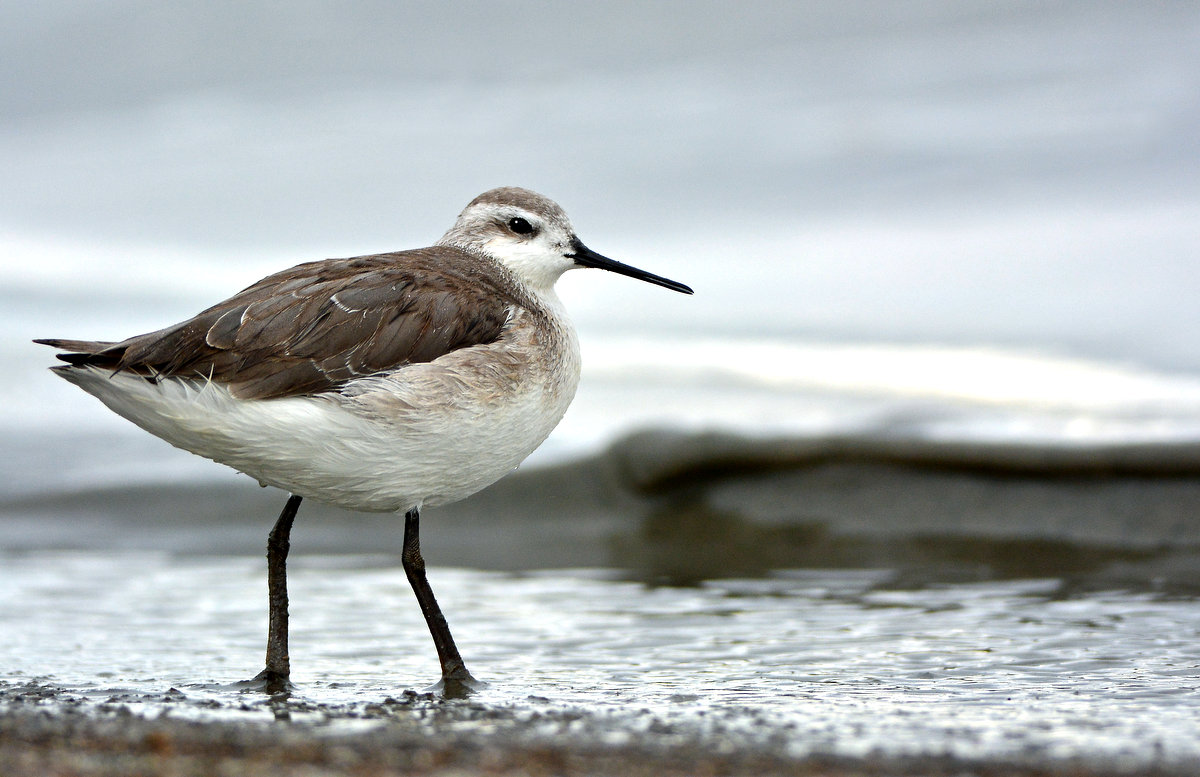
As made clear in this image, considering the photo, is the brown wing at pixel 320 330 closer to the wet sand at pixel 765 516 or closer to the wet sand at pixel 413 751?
the wet sand at pixel 413 751

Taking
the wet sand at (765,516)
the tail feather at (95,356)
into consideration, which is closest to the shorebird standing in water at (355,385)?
the tail feather at (95,356)

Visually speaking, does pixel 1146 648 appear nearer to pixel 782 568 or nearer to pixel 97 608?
pixel 782 568

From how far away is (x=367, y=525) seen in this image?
1116 cm

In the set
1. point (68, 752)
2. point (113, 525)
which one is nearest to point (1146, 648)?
point (68, 752)

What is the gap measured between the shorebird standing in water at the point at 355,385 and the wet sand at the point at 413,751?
1281mm

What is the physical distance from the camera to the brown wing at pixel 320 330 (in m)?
5.66

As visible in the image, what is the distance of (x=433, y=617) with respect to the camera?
20.8 feet

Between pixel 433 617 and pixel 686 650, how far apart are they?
138 centimetres

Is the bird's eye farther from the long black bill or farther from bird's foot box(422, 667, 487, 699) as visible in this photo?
bird's foot box(422, 667, 487, 699)

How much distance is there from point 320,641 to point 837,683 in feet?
9.42

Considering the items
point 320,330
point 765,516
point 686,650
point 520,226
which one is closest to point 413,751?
point 320,330

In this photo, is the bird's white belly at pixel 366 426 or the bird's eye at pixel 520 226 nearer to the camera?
the bird's white belly at pixel 366 426

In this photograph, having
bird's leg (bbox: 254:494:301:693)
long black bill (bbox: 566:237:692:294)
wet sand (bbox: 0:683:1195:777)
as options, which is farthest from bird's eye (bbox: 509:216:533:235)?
wet sand (bbox: 0:683:1195:777)

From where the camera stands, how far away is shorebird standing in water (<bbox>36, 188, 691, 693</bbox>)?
18.6ft
